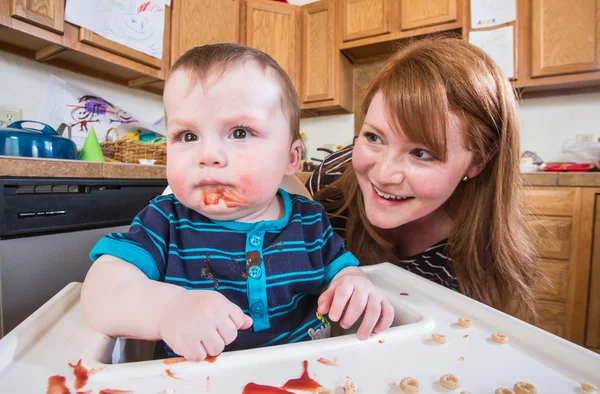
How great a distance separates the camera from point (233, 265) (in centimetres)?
57

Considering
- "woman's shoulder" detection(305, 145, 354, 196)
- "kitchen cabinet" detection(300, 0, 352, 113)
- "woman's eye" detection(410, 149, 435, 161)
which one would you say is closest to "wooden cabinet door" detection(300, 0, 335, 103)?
"kitchen cabinet" detection(300, 0, 352, 113)

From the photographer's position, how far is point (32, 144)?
1.19 meters

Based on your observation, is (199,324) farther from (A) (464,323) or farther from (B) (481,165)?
(B) (481,165)

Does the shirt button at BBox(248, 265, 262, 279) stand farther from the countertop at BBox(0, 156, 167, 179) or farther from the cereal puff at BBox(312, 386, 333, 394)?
the countertop at BBox(0, 156, 167, 179)

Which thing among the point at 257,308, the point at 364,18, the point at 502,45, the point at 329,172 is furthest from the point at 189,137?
the point at 364,18

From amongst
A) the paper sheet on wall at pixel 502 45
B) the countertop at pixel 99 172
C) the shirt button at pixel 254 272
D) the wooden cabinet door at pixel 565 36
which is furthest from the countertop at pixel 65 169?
the wooden cabinet door at pixel 565 36

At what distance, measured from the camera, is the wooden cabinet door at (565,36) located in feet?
6.66

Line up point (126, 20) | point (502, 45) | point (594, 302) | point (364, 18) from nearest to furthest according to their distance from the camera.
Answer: point (594, 302) → point (126, 20) → point (502, 45) → point (364, 18)

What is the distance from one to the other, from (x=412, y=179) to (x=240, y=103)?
43 cm

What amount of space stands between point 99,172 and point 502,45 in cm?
250

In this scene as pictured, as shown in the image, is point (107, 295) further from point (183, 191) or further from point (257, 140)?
point (257, 140)

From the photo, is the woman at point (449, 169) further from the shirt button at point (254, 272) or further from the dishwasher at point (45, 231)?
the dishwasher at point (45, 231)

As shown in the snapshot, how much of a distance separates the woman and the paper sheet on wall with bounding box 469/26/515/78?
5.69 feet

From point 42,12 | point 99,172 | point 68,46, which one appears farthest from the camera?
point 68,46
